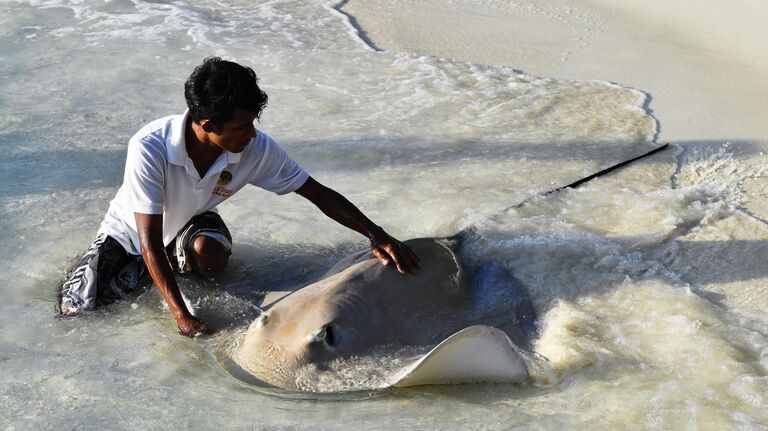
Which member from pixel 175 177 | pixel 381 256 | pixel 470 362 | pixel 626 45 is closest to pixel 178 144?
pixel 175 177

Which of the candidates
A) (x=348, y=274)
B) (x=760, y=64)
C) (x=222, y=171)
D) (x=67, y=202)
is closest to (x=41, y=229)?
(x=67, y=202)

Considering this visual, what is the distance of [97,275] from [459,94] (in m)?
3.70

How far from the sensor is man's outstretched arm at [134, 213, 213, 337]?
3.12m

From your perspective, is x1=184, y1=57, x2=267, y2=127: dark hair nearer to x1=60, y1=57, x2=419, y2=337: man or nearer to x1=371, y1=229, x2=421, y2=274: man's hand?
x1=60, y1=57, x2=419, y2=337: man

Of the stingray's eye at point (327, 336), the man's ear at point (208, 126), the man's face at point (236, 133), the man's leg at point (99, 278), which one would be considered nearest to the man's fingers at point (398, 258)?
the stingray's eye at point (327, 336)

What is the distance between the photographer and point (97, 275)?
362 centimetres

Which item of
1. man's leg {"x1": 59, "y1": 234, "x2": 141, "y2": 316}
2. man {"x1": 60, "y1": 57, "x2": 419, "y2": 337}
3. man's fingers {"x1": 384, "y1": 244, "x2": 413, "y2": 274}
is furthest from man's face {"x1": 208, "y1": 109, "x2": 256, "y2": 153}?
man's leg {"x1": 59, "y1": 234, "x2": 141, "y2": 316}

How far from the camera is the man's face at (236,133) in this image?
9.86ft

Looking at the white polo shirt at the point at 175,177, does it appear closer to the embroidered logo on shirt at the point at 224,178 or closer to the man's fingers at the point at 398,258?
the embroidered logo on shirt at the point at 224,178

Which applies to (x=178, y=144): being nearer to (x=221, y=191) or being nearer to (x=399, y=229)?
(x=221, y=191)

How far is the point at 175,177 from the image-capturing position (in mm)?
3312

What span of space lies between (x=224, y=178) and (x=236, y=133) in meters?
0.44

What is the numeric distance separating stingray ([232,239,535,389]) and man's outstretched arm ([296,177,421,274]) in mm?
50

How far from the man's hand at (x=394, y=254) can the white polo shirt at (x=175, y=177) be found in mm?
496
